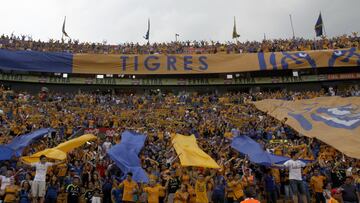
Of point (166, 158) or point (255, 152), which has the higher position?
point (255, 152)

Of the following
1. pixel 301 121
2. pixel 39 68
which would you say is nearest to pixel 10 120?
pixel 39 68

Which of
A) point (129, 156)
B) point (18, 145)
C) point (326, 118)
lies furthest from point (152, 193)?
point (326, 118)

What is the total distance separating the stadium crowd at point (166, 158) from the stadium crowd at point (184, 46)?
7.28 meters

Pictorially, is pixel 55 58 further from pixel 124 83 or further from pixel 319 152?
pixel 319 152

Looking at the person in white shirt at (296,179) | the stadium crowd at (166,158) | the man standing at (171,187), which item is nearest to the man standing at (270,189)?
the stadium crowd at (166,158)

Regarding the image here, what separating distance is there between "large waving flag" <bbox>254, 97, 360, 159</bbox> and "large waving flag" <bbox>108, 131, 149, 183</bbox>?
24.2ft

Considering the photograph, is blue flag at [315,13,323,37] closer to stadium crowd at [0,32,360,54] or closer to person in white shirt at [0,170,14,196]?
stadium crowd at [0,32,360,54]

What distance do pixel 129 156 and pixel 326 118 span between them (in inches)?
433

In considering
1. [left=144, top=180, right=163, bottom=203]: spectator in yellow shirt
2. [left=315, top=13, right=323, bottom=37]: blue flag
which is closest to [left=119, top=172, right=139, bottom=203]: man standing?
[left=144, top=180, right=163, bottom=203]: spectator in yellow shirt

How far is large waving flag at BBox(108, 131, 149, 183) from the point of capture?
10.5 metres

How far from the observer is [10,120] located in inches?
799

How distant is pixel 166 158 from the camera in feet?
44.9

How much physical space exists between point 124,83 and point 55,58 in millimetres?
6271

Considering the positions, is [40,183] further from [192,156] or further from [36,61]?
[36,61]
